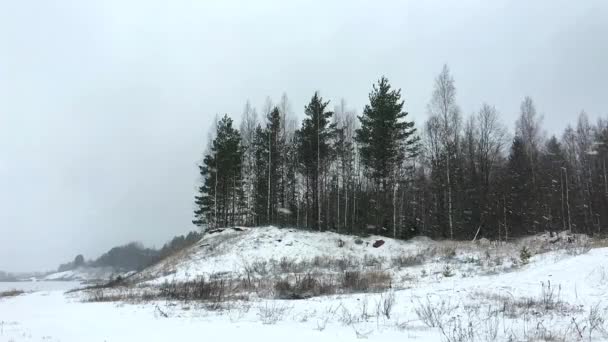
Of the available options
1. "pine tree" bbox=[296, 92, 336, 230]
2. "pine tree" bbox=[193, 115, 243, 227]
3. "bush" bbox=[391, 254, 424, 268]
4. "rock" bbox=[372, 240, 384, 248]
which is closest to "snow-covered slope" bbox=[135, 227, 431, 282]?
"rock" bbox=[372, 240, 384, 248]

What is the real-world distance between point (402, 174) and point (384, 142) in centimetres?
475

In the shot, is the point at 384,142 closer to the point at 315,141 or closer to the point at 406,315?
the point at 315,141

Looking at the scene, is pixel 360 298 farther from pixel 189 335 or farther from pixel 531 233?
pixel 531 233

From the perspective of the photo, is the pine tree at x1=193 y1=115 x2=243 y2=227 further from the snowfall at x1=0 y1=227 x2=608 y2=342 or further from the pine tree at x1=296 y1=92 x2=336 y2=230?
the snowfall at x1=0 y1=227 x2=608 y2=342

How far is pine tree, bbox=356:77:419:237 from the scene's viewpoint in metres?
37.3

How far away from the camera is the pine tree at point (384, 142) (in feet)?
122

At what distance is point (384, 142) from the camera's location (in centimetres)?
3725

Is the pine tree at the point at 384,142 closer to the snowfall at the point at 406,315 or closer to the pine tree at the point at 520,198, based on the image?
the pine tree at the point at 520,198

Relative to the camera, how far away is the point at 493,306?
10000 mm

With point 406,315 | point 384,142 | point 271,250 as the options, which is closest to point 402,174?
point 384,142

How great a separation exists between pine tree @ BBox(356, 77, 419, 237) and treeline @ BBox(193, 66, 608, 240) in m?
0.10

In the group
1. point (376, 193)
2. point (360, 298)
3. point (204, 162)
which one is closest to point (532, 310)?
point (360, 298)

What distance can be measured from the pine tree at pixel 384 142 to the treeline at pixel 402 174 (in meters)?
0.10

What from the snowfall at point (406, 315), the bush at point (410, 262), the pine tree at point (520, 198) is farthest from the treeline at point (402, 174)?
the snowfall at point (406, 315)
